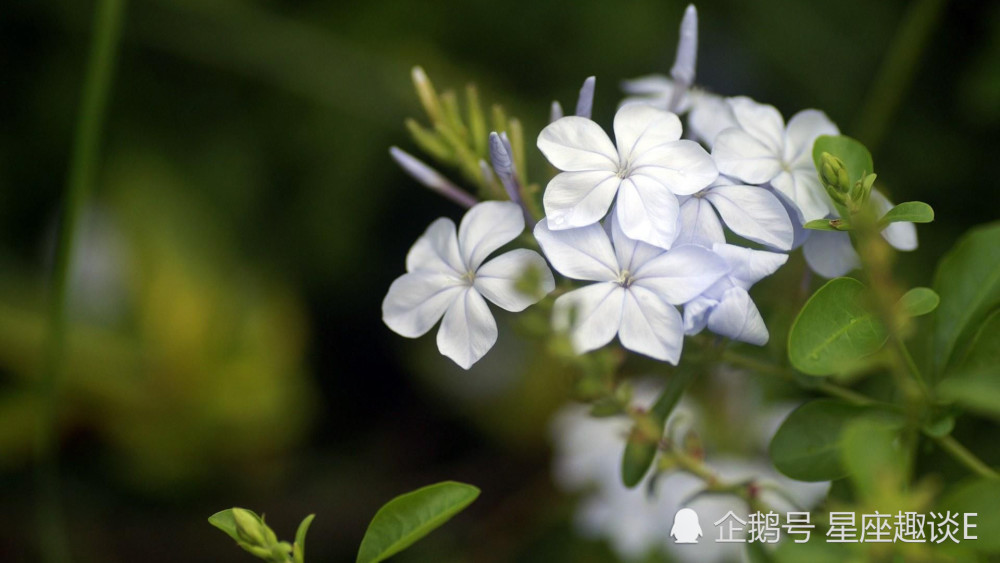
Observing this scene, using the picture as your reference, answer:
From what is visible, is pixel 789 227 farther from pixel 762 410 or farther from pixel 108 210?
pixel 108 210

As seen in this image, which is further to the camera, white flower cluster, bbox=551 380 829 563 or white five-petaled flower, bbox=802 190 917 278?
white flower cluster, bbox=551 380 829 563

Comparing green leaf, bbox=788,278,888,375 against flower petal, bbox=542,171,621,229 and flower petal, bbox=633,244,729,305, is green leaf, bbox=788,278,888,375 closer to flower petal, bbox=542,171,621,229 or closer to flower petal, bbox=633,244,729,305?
flower petal, bbox=633,244,729,305

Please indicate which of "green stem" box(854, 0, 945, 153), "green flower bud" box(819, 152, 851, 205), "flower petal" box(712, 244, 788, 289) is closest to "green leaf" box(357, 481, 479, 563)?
"flower petal" box(712, 244, 788, 289)

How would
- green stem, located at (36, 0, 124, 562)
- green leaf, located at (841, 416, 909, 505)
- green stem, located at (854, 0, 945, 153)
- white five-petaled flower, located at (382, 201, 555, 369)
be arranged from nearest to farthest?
1. green leaf, located at (841, 416, 909, 505)
2. white five-petaled flower, located at (382, 201, 555, 369)
3. green stem, located at (36, 0, 124, 562)
4. green stem, located at (854, 0, 945, 153)

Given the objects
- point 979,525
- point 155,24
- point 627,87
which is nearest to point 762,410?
point 627,87

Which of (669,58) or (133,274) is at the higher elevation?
(669,58)

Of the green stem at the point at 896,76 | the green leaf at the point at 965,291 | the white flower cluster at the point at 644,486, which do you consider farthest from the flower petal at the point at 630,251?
the green stem at the point at 896,76
